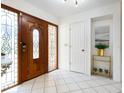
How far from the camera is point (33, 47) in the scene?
3412 millimetres

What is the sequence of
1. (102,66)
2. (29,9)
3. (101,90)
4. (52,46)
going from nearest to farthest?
(101,90), (29,9), (102,66), (52,46)

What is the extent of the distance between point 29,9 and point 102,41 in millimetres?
2945

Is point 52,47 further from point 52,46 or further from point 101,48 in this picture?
point 101,48

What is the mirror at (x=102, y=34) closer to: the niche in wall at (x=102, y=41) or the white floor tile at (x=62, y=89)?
the niche in wall at (x=102, y=41)

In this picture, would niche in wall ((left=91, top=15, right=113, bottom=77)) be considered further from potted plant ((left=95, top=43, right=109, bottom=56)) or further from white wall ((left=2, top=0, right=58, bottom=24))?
white wall ((left=2, top=0, right=58, bottom=24))

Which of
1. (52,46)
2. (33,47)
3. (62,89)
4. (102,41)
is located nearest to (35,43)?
(33,47)

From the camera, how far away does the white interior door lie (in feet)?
12.9

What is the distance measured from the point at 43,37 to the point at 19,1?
57.9 inches

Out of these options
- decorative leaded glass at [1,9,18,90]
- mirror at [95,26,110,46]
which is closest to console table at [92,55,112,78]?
mirror at [95,26,110,46]

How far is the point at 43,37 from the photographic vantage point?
3.82 metres

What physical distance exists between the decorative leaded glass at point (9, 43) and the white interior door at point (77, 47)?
2294mm

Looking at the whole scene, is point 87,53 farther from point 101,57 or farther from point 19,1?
point 19,1

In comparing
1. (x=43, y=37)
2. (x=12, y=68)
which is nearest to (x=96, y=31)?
(x=43, y=37)

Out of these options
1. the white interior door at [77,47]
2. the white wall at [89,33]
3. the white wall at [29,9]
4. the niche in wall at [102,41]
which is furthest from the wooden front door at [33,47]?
the niche in wall at [102,41]
